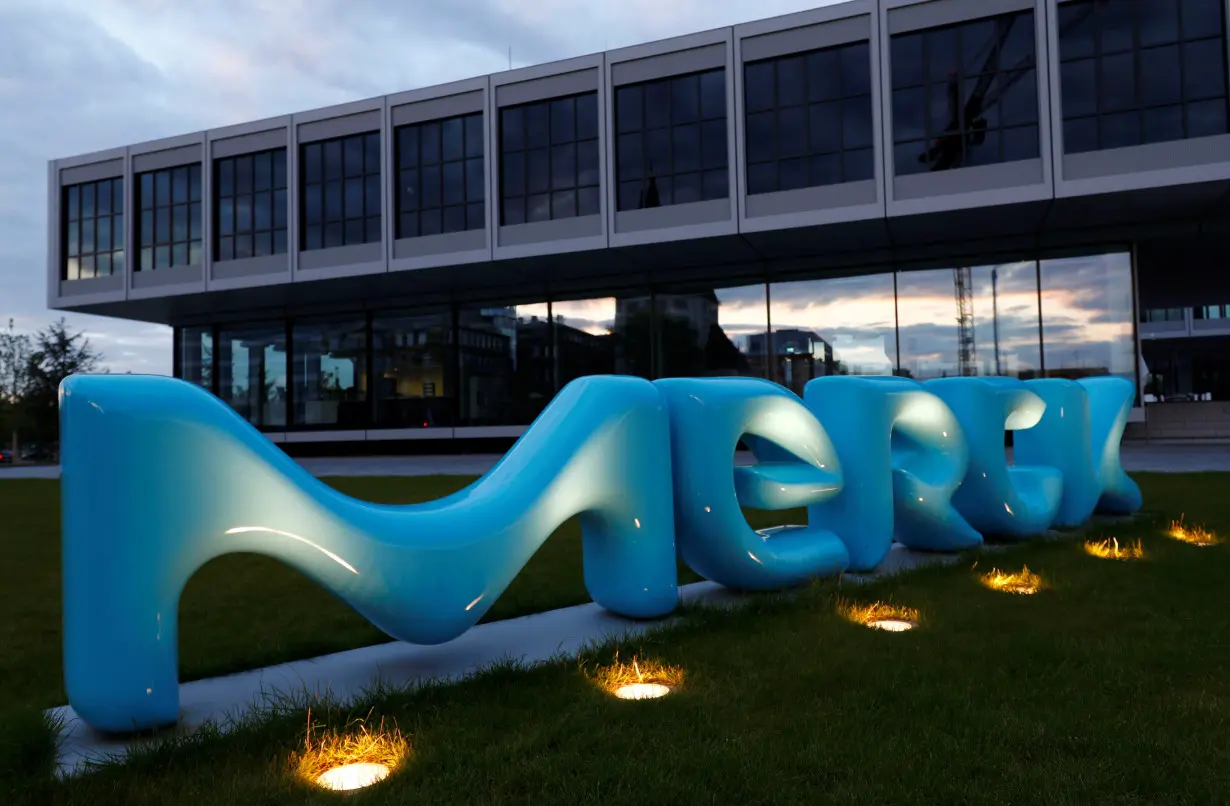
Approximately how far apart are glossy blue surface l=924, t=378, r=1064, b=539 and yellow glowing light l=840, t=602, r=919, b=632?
2636 mm

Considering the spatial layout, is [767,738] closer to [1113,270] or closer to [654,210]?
[654,210]

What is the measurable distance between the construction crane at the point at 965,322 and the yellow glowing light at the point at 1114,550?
53.3 feet

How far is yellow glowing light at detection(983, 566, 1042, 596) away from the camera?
5.47 meters

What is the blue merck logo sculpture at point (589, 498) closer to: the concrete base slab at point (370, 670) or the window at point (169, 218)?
the concrete base slab at point (370, 670)

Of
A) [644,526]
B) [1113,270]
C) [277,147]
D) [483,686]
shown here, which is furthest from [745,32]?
[483,686]

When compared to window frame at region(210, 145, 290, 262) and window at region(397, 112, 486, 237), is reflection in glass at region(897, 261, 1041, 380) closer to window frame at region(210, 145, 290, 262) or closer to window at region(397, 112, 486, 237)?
window at region(397, 112, 486, 237)

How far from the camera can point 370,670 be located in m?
4.08

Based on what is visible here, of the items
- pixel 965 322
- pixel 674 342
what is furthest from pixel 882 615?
pixel 674 342

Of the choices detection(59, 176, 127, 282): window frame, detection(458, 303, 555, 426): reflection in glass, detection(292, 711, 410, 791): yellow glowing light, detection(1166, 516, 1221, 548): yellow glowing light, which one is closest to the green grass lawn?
detection(292, 711, 410, 791): yellow glowing light

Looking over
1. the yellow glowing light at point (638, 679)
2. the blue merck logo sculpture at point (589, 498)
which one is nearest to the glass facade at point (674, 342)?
the blue merck logo sculpture at point (589, 498)

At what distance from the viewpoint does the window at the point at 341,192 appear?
26281 millimetres

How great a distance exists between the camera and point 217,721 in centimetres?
332

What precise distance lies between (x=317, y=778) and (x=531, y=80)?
24.2m

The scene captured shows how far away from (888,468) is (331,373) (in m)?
26.1
